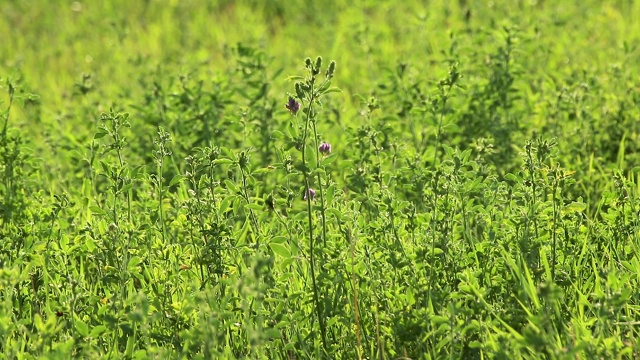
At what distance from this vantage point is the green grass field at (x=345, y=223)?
2.81 m

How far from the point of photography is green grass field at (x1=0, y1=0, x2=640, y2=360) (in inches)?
111

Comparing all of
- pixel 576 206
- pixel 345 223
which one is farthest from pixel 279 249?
pixel 576 206

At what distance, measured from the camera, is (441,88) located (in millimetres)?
3924

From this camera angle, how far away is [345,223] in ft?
10.9

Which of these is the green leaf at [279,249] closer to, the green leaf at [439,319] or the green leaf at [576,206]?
the green leaf at [439,319]

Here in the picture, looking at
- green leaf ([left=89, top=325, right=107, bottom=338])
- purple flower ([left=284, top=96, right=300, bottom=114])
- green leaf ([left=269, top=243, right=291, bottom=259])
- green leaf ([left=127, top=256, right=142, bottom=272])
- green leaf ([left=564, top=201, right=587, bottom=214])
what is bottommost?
green leaf ([left=89, top=325, right=107, bottom=338])

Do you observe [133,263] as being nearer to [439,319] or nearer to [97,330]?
[97,330]

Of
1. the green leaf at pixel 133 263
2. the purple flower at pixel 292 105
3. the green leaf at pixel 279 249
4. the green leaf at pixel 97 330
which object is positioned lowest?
the green leaf at pixel 97 330

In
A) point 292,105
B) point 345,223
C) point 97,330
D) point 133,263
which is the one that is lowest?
point 97,330

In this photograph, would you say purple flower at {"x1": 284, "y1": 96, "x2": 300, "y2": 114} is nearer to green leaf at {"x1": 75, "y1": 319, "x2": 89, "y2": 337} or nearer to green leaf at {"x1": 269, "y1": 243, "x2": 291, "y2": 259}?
green leaf at {"x1": 269, "y1": 243, "x2": 291, "y2": 259}

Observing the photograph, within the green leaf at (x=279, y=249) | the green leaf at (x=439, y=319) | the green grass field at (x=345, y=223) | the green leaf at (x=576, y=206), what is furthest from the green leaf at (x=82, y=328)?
the green leaf at (x=576, y=206)

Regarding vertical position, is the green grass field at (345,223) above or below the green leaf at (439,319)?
above

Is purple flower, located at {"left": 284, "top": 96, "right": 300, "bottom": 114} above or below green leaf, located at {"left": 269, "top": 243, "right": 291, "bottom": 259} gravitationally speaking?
above

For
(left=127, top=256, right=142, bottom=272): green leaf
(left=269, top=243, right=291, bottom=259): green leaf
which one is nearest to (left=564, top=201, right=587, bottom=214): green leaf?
(left=269, top=243, right=291, bottom=259): green leaf
